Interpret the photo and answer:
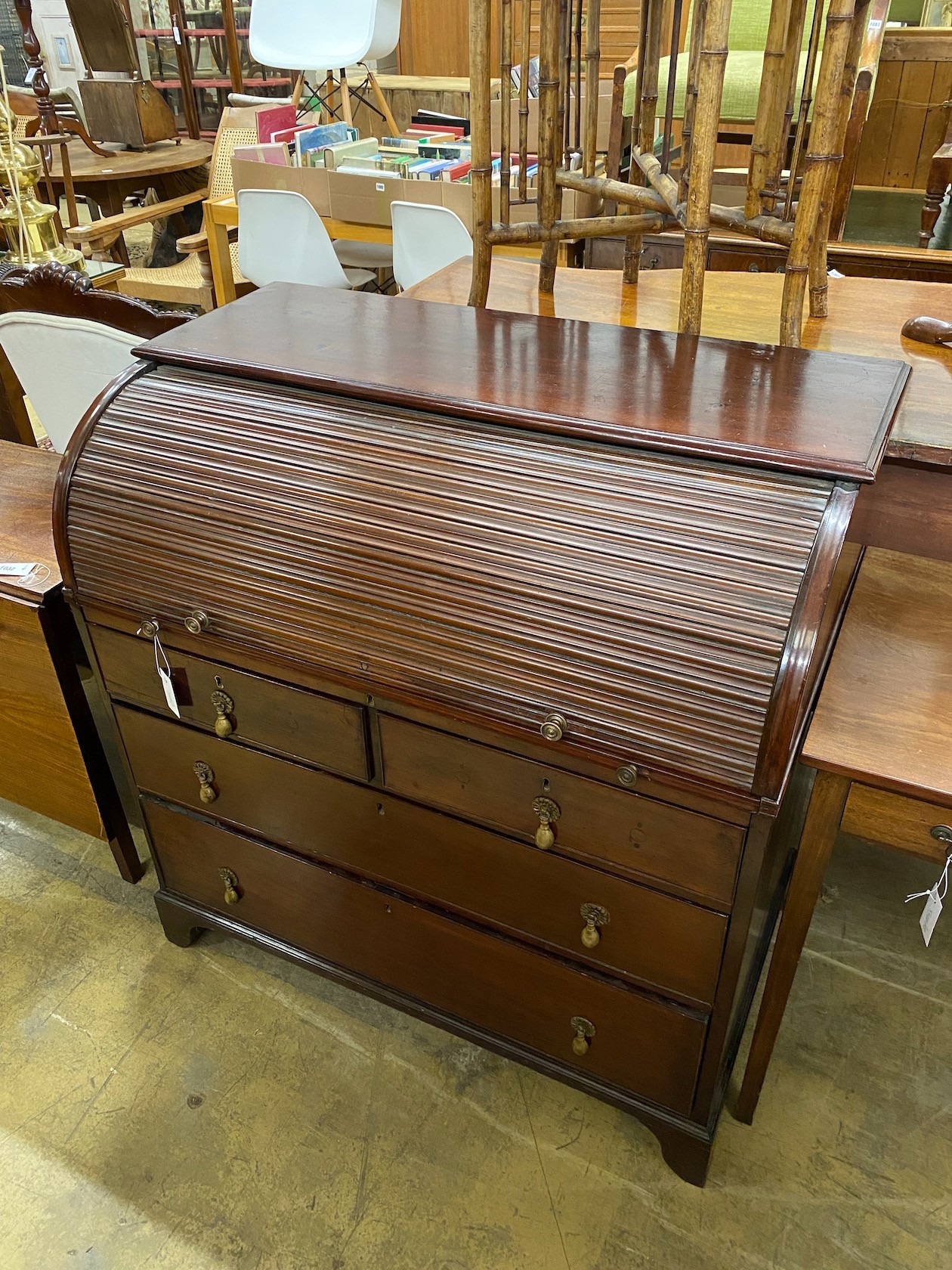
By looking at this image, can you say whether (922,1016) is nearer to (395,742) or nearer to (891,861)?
(891,861)

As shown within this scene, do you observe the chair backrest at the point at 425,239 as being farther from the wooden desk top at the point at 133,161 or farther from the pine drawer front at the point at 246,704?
the wooden desk top at the point at 133,161

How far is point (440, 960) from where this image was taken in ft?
5.09

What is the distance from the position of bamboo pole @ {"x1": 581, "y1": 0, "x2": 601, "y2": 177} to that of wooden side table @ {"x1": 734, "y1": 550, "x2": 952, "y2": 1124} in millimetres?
853

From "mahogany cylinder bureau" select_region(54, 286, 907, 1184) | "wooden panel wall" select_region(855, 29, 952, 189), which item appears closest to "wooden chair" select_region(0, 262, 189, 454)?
"mahogany cylinder bureau" select_region(54, 286, 907, 1184)

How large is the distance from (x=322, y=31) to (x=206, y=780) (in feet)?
13.5

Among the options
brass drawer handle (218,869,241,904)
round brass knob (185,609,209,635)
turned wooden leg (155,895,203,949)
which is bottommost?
turned wooden leg (155,895,203,949)

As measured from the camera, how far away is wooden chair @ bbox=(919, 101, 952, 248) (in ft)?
10.2

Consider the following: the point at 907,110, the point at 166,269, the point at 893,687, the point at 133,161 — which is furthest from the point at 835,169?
the point at 133,161

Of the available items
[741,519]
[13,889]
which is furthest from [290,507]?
[13,889]

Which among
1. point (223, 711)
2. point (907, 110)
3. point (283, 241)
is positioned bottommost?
point (223, 711)

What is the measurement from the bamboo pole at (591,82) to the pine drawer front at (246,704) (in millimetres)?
1024

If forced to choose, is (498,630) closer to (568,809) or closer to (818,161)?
(568,809)

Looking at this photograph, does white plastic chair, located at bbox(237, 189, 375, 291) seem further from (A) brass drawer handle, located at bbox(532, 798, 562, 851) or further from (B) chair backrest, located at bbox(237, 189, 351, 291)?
(A) brass drawer handle, located at bbox(532, 798, 562, 851)

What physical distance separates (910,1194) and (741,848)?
86 cm
